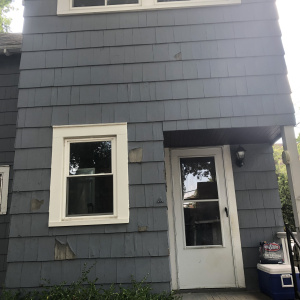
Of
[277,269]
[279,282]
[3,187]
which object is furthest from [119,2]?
[279,282]

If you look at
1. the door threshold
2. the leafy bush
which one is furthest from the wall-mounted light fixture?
the leafy bush

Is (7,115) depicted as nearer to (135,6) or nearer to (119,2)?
(119,2)

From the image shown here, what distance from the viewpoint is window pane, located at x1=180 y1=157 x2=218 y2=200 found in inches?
169

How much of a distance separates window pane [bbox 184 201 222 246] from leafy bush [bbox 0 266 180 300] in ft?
3.46

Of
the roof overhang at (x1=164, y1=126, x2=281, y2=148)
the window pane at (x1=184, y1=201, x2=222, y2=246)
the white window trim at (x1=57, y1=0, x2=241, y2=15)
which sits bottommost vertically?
the window pane at (x1=184, y1=201, x2=222, y2=246)

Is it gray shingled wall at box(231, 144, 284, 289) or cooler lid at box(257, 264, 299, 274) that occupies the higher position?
gray shingled wall at box(231, 144, 284, 289)

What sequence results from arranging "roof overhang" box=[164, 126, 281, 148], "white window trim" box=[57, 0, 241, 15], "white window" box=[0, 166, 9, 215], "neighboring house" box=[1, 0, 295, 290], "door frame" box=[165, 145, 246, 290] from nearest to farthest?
"neighboring house" box=[1, 0, 295, 290]
"roof overhang" box=[164, 126, 281, 148]
"door frame" box=[165, 145, 246, 290]
"white window trim" box=[57, 0, 241, 15]
"white window" box=[0, 166, 9, 215]

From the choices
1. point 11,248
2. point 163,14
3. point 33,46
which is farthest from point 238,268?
point 33,46

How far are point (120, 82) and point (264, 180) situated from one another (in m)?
2.41

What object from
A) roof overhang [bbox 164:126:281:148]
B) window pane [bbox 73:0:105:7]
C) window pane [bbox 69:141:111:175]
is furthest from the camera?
window pane [bbox 73:0:105:7]

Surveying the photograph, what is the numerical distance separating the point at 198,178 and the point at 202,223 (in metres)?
0.64

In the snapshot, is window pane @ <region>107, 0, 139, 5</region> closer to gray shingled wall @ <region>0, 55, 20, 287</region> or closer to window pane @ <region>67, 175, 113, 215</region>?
gray shingled wall @ <region>0, 55, 20, 287</region>

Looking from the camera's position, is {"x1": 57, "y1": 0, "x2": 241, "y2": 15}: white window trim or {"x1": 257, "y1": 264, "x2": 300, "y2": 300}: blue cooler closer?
{"x1": 257, "y1": 264, "x2": 300, "y2": 300}: blue cooler

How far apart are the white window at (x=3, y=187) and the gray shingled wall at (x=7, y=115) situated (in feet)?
0.20
